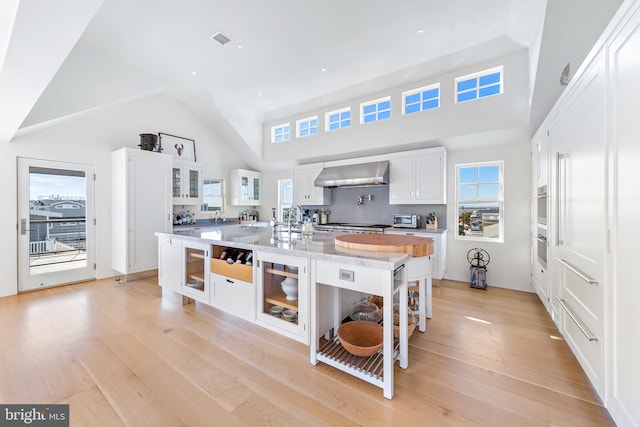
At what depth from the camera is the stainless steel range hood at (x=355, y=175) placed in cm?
455

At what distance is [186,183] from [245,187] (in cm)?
153

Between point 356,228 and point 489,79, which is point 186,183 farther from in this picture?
point 489,79

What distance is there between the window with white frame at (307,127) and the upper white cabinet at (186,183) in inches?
88.5

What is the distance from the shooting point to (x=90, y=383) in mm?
1770

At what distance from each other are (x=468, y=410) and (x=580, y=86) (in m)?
2.30

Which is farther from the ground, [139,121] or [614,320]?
[139,121]

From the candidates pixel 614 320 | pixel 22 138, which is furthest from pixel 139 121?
pixel 614 320

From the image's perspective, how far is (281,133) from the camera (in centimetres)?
605

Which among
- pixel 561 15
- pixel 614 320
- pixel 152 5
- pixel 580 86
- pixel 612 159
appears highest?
pixel 152 5

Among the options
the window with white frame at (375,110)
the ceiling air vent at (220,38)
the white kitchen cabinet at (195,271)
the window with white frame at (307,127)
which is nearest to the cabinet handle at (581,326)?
the white kitchen cabinet at (195,271)

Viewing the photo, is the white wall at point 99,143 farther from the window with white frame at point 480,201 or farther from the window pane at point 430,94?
the window with white frame at point 480,201

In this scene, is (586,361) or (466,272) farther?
(466,272)

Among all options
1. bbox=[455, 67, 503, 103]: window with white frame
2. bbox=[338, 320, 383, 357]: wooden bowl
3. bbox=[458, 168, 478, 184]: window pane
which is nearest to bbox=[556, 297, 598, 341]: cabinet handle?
bbox=[338, 320, 383, 357]: wooden bowl

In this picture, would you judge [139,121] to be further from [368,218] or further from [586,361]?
[586,361]
